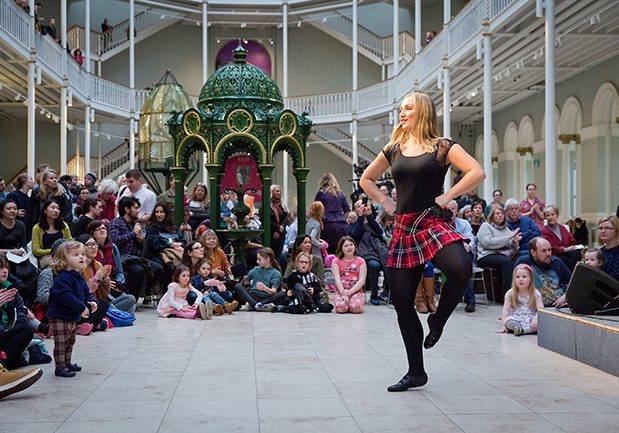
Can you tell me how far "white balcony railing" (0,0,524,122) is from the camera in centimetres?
1900

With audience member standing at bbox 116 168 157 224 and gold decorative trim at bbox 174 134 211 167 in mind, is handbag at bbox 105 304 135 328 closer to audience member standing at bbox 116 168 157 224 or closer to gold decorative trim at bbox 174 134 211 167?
audience member standing at bbox 116 168 157 224

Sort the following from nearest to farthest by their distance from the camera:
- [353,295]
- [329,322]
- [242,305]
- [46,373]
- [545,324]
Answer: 1. [46,373]
2. [545,324]
3. [329,322]
4. [353,295]
5. [242,305]

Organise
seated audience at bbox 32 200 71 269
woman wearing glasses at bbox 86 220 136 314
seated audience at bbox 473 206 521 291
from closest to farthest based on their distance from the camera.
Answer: seated audience at bbox 32 200 71 269
woman wearing glasses at bbox 86 220 136 314
seated audience at bbox 473 206 521 291

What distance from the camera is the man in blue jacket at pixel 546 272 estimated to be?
9781 mm

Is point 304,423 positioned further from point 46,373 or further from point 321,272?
point 321,272

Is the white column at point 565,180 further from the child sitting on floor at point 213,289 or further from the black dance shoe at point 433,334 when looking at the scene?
the black dance shoe at point 433,334

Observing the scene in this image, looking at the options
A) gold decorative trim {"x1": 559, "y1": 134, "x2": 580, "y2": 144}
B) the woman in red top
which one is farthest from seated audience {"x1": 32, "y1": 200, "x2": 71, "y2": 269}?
gold decorative trim {"x1": 559, "y1": 134, "x2": 580, "y2": 144}

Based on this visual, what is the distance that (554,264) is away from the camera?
1005 centimetres

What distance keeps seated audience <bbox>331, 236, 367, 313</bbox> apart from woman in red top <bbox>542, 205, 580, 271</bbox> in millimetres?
2785

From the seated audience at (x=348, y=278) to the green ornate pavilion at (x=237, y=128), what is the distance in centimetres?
197

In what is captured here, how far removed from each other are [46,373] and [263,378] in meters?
1.66

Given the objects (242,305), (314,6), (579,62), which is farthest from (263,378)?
(314,6)

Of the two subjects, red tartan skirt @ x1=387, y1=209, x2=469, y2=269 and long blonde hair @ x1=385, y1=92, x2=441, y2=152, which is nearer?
red tartan skirt @ x1=387, y1=209, x2=469, y2=269

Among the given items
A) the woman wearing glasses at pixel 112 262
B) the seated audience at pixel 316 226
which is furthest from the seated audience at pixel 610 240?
the woman wearing glasses at pixel 112 262
